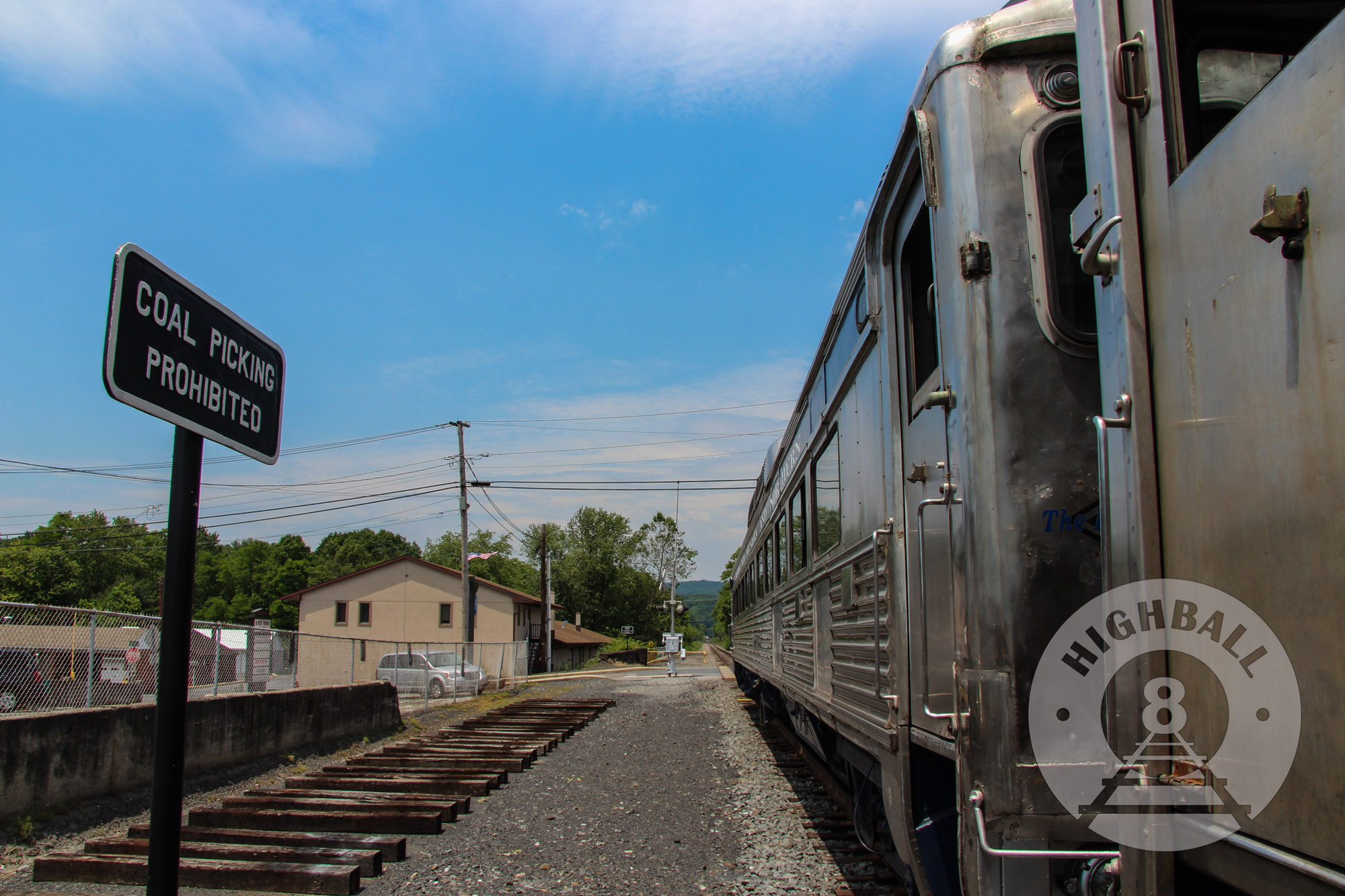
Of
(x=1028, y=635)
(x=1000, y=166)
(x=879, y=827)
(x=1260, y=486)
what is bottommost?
(x=879, y=827)

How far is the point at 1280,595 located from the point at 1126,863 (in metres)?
0.73

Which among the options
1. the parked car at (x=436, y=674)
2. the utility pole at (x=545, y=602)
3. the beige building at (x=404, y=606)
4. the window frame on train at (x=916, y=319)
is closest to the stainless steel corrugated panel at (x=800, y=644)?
the window frame on train at (x=916, y=319)

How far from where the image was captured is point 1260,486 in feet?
4.90

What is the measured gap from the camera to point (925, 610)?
10.3 ft

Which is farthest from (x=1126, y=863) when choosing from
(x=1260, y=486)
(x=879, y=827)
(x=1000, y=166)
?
(x=879, y=827)

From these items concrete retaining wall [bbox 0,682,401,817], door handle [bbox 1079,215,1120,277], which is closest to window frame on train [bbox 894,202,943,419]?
door handle [bbox 1079,215,1120,277]

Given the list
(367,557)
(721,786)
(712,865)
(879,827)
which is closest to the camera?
(879,827)

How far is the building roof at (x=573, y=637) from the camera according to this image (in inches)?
2178

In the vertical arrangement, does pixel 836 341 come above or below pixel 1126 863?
above

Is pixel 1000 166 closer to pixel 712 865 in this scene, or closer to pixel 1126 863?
pixel 1126 863

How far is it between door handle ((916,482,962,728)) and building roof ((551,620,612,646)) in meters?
50.4

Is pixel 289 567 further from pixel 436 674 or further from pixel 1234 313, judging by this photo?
pixel 1234 313

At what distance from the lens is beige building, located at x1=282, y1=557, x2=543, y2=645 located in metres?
42.0
